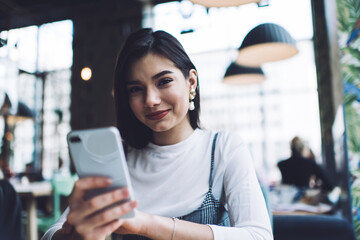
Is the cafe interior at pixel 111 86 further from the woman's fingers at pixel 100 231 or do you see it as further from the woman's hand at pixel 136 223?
the woman's fingers at pixel 100 231

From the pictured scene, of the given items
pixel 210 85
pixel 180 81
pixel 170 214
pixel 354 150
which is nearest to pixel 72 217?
pixel 170 214

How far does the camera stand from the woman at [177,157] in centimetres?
89

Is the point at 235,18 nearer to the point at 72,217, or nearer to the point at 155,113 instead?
the point at 155,113

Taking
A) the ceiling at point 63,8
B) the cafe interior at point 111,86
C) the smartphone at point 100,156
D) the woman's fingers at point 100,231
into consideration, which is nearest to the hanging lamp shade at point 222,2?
the cafe interior at point 111,86

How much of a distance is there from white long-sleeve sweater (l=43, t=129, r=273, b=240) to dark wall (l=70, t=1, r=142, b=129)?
23.0 ft

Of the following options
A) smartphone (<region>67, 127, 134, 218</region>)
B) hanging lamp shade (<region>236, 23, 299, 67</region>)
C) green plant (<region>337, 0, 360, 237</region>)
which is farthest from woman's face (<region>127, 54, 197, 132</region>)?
hanging lamp shade (<region>236, 23, 299, 67</region>)

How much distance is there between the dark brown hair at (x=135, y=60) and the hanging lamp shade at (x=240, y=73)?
279cm

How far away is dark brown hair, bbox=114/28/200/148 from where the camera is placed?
39.0 inches

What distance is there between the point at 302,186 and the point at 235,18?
2423 mm

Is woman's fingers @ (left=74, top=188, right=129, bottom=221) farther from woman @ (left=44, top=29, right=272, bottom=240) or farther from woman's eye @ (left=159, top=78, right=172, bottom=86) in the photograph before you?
woman's eye @ (left=159, top=78, right=172, bottom=86)

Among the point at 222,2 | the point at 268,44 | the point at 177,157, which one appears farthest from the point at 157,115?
the point at 268,44

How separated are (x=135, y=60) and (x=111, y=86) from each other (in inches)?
279

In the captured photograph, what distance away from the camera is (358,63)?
2133 millimetres

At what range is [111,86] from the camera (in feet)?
25.8
